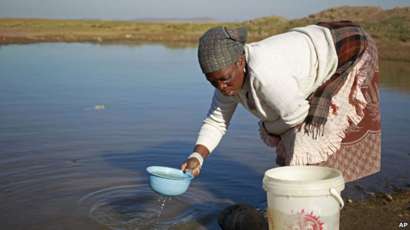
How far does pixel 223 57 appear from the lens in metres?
2.72

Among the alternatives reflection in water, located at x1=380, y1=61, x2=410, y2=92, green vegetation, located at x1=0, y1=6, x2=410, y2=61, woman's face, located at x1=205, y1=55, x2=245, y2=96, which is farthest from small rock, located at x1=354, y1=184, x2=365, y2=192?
green vegetation, located at x1=0, y1=6, x2=410, y2=61

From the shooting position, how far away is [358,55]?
10.5 feet

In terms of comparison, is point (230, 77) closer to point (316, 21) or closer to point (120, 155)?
point (120, 155)

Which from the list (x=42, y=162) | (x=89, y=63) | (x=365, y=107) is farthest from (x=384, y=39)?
(x=365, y=107)

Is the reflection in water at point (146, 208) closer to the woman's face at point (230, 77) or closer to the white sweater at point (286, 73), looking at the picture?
the white sweater at point (286, 73)

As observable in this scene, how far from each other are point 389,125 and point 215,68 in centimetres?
579

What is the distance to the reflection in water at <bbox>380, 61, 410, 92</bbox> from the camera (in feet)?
40.0

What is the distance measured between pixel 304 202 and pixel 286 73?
63cm

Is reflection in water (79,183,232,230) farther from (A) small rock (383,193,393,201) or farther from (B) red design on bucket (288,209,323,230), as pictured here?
(B) red design on bucket (288,209,323,230)

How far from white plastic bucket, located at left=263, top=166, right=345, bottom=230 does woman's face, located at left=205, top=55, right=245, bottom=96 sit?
0.47 metres

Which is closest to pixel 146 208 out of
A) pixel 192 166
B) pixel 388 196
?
pixel 192 166

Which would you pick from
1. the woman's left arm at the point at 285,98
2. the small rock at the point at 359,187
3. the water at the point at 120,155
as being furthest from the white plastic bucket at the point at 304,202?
the small rock at the point at 359,187

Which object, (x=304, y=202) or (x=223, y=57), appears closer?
(x=304, y=202)

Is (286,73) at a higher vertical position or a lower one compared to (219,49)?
lower
